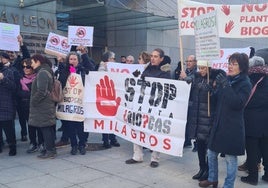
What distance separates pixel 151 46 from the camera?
49.6ft

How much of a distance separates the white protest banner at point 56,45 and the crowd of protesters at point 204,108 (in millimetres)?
570

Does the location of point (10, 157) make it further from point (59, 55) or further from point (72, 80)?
point (59, 55)

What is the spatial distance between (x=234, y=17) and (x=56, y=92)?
11.7ft

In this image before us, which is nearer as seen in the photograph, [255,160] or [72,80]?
[255,160]

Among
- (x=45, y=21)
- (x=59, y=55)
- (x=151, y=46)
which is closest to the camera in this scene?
(x=59, y=55)

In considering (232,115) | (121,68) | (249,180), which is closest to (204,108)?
(232,115)

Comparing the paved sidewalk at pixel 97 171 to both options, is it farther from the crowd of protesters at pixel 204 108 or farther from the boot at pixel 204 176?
the crowd of protesters at pixel 204 108

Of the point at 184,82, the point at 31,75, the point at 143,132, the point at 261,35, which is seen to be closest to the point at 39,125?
the point at 31,75

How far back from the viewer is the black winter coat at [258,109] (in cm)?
526

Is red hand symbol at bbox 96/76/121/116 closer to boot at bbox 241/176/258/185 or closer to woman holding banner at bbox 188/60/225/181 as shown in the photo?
woman holding banner at bbox 188/60/225/181

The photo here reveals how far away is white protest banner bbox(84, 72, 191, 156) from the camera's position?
5652 mm

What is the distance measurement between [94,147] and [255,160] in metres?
3.28

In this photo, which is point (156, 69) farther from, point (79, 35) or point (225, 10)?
point (79, 35)

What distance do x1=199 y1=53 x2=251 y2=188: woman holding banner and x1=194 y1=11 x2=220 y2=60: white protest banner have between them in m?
0.37
